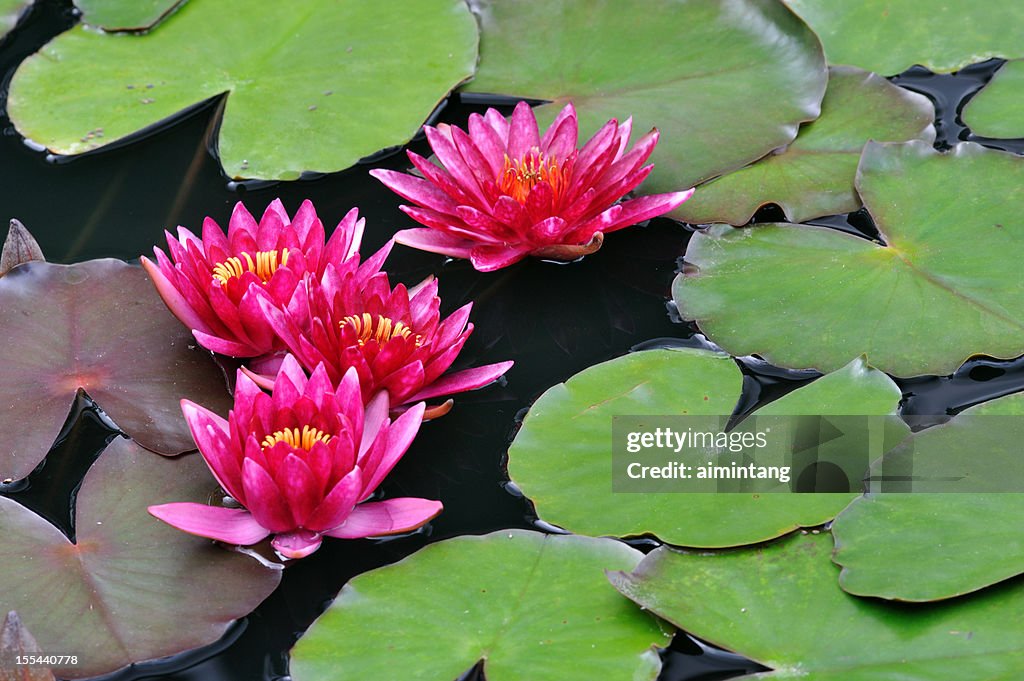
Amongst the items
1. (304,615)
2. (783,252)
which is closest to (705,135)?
(783,252)

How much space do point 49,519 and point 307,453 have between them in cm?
53

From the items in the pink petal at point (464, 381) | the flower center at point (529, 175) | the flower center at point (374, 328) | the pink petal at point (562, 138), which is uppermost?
the pink petal at point (562, 138)

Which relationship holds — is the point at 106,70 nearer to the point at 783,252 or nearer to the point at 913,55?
the point at 783,252

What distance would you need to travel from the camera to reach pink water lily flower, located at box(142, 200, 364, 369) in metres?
1.95

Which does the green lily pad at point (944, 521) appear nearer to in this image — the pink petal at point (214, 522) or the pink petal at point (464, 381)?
the pink petal at point (464, 381)

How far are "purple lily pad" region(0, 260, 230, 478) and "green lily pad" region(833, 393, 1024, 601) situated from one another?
3.90 ft

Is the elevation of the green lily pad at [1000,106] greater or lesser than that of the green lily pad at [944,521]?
greater

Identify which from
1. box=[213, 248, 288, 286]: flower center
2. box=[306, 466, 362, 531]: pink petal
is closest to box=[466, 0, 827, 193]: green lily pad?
box=[213, 248, 288, 286]: flower center

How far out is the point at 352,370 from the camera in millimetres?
1779

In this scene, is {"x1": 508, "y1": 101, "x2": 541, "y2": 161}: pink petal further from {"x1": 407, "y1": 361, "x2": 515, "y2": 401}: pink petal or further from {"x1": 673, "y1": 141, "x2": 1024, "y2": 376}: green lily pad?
{"x1": 407, "y1": 361, "x2": 515, "y2": 401}: pink petal

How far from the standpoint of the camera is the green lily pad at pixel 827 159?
2.32 metres

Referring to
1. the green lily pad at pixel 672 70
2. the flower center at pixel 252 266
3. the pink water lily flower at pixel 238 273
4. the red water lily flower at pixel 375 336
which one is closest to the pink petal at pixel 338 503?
the red water lily flower at pixel 375 336

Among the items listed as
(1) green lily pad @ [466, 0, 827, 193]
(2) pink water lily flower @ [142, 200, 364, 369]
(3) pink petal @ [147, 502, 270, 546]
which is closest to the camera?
(3) pink petal @ [147, 502, 270, 546]

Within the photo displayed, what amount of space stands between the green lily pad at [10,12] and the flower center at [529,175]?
1.64 meters
